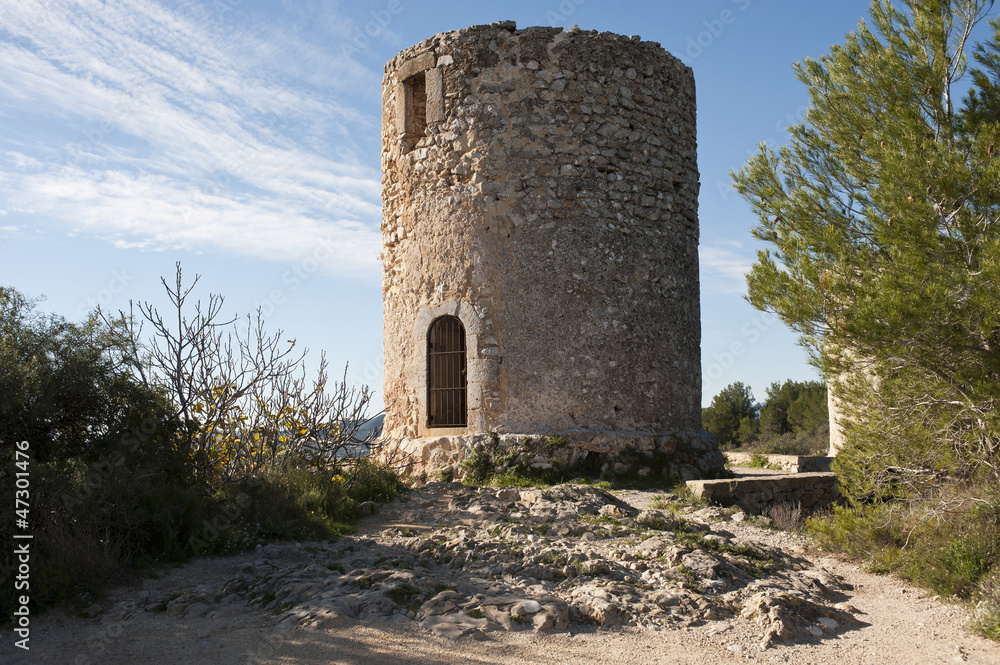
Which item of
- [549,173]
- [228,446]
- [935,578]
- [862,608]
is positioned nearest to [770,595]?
[862,608]

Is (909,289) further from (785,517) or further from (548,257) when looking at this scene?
(548,257)

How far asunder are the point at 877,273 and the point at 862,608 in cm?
253

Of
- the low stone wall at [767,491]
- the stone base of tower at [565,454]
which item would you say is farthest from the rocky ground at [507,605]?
the stone base of tower at [565,454]

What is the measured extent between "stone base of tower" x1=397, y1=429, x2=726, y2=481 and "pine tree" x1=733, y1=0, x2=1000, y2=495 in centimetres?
269

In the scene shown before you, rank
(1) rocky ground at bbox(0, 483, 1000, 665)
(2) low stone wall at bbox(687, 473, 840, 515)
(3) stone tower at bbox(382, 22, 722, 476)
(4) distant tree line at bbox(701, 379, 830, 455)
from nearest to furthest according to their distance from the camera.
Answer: (1) rocky ground at bbox(0, 483, 1000, 665)
(2) low stone wall at bbox(687, 473, 840, 515)
(3) stone tower at bbox(382, 22, 722, 476)
(4) distant tree line at bbox(701, 379, 830, 455)

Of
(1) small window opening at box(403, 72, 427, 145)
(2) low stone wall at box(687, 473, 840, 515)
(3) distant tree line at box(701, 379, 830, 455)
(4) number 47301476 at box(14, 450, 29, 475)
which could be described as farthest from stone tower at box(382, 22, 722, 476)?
(3) distant tree line at box(701, 379, 830, 455)

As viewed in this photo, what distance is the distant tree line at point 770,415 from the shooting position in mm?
22016

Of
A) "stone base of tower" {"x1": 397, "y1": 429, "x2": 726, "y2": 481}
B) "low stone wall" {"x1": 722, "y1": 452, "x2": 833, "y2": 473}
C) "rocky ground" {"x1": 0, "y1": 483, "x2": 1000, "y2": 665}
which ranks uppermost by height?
"stone base of tower" {"x1": 397, "y1": 429, "x2": 726, "y2": 481}

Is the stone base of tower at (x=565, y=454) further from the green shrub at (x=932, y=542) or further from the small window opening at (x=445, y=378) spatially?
the green shrub at (x=932, y=542)

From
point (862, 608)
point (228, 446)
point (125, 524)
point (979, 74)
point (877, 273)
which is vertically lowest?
point (862, 608)

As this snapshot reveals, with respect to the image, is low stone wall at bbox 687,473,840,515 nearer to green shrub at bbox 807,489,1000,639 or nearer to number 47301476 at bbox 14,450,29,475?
green shrub at bbox 807,489,1000,639

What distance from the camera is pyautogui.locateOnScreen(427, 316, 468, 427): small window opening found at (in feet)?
30.8

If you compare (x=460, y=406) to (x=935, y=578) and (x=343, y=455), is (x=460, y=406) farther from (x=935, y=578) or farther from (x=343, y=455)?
(x=935, y=578)

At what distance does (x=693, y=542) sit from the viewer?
582 cm
